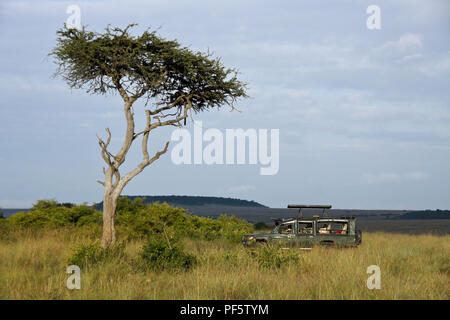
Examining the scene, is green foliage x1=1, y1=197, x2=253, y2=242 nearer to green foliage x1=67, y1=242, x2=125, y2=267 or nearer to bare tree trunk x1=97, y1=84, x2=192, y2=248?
bare tree trunk x1=97, y1=84, x2=192, y2=248

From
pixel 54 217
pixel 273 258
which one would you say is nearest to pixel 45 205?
pixel 54 217

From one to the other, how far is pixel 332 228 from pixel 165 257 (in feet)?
26.0

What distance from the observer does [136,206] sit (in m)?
28.7

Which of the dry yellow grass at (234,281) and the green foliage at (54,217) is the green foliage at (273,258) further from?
the green foliage at (54,217)

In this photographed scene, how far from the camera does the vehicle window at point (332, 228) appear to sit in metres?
17.8

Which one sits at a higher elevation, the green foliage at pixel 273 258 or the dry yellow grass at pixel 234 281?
the green foliage at pixel 273 258

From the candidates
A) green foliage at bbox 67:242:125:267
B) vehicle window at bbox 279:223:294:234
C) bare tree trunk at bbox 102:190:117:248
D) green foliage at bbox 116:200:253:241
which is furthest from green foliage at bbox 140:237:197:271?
green foliage at bbox 116:200:253:241

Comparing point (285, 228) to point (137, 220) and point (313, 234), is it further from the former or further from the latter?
point (137, 220)

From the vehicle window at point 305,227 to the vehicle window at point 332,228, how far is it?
0.34 metres

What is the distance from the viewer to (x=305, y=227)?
18031 millimetres

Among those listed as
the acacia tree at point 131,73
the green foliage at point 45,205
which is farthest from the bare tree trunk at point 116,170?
the green foliage at point 45,205

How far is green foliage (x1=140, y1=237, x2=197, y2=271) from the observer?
12727 millimetres
